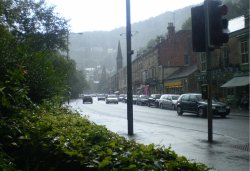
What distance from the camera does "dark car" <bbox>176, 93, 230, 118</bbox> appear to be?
89.3 ft

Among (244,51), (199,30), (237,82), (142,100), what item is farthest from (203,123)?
(142,100)

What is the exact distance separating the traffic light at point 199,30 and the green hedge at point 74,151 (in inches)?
278

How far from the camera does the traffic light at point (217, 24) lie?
37.2ft

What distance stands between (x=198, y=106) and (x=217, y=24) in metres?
17.0

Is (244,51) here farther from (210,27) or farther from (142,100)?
(210,27)

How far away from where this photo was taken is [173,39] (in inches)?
2830

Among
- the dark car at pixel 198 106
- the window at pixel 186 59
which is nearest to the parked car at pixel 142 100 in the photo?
the window at pixel 186 59

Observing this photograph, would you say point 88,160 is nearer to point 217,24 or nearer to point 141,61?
point 217,24

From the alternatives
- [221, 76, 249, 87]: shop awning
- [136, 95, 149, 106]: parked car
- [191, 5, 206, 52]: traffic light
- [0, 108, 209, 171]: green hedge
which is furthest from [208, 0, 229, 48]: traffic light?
[136, 95, 149, 106]: parked car

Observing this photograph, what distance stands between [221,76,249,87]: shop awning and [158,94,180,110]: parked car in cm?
526

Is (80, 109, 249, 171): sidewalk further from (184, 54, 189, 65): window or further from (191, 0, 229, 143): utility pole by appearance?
(184, 54, 189, 65): window

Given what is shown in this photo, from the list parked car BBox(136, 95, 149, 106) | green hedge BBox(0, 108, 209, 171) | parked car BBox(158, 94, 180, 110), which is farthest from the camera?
parked car BBox(136, 95, 149, 106)

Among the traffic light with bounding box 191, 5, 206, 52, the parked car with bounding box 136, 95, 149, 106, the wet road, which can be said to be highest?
the traffic light with bounding box 191, 5, 206, 52

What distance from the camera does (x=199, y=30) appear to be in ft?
38.4
